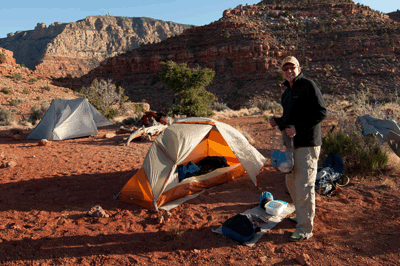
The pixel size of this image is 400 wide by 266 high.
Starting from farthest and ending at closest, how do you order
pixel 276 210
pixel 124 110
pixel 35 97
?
pixel 35 97 < pixel 124 110 < pixel 276 210

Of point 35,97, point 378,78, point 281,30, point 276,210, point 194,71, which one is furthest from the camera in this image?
point 281,30

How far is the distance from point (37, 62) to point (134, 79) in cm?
4332

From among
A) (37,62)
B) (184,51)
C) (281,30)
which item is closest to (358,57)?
(281,30)

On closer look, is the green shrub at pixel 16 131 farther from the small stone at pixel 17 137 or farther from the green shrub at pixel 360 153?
the green shrub at pixel 360 153

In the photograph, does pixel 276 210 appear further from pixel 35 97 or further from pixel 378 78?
pixel 378 78

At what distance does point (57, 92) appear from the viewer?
2522 cm

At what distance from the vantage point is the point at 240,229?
11.4 ft

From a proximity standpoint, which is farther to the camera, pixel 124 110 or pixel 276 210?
pixel 124 110

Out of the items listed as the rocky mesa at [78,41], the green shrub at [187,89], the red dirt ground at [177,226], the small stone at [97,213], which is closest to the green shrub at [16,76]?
the green shrub at [187,89]

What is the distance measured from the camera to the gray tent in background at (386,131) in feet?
17.5

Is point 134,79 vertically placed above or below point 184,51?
below

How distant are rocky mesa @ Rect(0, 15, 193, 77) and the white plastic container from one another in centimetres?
6282

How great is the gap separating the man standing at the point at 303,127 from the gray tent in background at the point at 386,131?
3.24 metres

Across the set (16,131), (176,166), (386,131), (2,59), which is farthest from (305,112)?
(2,59)
